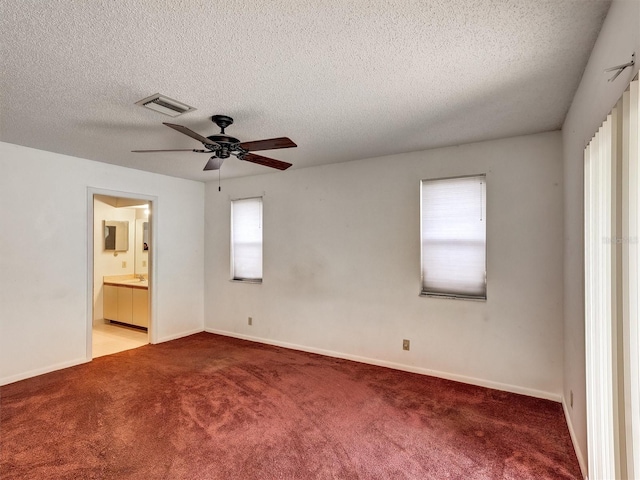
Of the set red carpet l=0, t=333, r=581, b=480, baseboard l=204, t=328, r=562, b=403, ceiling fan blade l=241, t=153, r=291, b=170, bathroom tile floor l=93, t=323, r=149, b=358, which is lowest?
bathroom tile floor l=93, t=323, r=149, b=358

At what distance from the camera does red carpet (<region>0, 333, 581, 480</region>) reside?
2.18 m

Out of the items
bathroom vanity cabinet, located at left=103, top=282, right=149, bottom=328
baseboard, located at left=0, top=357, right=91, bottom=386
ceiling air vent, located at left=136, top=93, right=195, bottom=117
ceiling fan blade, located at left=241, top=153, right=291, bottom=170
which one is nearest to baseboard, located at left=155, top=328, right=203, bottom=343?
bathroom vanity cabinet, located at left=103, top=282, right=149, bottom=328

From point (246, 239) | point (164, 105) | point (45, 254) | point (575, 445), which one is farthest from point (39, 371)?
point (575, 445)

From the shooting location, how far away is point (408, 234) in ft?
12.6

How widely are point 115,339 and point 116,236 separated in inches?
84.0

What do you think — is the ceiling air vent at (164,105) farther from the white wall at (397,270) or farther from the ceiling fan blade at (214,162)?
the white wall at (397,270)

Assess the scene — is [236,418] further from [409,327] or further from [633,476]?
[633,476]

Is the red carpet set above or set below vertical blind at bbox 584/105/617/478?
below

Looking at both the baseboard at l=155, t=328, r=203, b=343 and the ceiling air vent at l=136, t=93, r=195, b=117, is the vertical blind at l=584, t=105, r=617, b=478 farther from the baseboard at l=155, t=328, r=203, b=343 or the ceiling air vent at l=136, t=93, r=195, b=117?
the baseboard at l=155, t=328, r=203, b=343

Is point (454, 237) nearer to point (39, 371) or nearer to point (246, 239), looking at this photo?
point (246, 239)

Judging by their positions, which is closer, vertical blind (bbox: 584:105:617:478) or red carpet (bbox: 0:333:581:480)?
vertical blind (bbox: 584:105:617:478)

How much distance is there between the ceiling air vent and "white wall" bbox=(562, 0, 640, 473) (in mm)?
2505

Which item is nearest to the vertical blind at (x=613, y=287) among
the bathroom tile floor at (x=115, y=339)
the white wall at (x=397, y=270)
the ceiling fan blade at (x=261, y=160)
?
the white wall at (x=397, y=270)

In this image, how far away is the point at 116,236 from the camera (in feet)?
21.2
